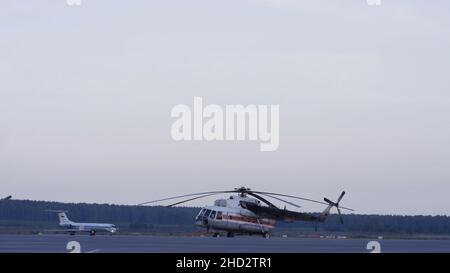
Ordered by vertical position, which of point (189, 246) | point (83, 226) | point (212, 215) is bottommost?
point (189, 246)

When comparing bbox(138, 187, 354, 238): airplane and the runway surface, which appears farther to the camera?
bbox(138, 187, 354, 238): airplane

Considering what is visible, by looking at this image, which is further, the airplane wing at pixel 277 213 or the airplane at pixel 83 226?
the airplane at pixel 83 226

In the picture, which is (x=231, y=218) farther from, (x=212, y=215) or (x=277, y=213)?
(x=277, y=213)

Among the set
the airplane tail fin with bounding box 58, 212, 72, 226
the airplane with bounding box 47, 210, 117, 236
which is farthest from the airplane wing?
the airplane tail fin with bounding box 58, 212, 72, 226

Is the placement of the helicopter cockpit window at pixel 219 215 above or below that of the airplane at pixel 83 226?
above

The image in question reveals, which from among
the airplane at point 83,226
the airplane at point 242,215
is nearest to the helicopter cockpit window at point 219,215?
the airplane at point 242,215

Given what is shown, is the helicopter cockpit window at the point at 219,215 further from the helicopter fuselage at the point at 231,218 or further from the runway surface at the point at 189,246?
the runway surface at the point at 189,246

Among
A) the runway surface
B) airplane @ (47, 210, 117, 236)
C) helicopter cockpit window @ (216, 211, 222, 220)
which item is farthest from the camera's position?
airplane @ (47, 210, 117, 236)

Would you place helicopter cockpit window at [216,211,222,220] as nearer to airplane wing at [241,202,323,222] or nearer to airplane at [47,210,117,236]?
airplane wing at [241,202,323,222]

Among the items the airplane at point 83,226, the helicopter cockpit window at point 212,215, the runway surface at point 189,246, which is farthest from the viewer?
the airplane at point 83,226

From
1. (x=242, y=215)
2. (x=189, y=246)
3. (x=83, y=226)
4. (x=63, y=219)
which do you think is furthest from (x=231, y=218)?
(x=63, y=219)
